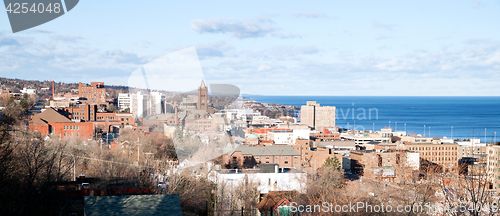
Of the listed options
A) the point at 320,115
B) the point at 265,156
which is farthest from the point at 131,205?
the point at 320,115

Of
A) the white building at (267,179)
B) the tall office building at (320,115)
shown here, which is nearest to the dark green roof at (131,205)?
the white building at (267,179)

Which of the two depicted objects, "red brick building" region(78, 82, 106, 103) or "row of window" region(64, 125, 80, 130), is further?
"red brick building" region(78, 82, 106, 103)

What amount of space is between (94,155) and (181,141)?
10.1 feet

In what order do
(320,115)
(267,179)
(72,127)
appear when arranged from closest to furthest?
(267,179), (72,127), (320,115)

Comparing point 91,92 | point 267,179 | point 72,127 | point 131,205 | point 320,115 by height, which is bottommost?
point 267,179

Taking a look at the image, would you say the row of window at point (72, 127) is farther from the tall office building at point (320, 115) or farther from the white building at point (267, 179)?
the tall office building at point (320, 115)

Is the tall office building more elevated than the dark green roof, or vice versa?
the dark green roof

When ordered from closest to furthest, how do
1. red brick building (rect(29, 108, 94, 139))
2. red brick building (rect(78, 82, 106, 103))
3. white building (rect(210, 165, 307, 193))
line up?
white building (rect(210, 165, 307, 193)) < red brick building (rect(29, 108, 94, 139)) < red brick building (rect(78, 82, 106, 103))

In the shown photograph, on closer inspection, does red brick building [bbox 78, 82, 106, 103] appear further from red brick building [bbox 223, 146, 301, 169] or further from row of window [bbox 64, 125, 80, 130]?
red brick building [bbox 223, 146, 301, 169]

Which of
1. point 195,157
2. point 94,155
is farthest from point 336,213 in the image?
point 94,155

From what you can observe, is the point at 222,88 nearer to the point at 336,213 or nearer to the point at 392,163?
the point at 336,213

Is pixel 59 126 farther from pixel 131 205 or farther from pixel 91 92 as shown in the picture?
pixel 91 92

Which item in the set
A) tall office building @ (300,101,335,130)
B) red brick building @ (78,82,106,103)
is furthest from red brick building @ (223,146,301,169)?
tall office building @ (300,101,335,130)

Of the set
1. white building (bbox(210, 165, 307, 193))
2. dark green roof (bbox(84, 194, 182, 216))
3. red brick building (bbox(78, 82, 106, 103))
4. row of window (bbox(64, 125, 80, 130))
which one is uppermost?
red brick building (bbox(78, 82, 106, 103))
